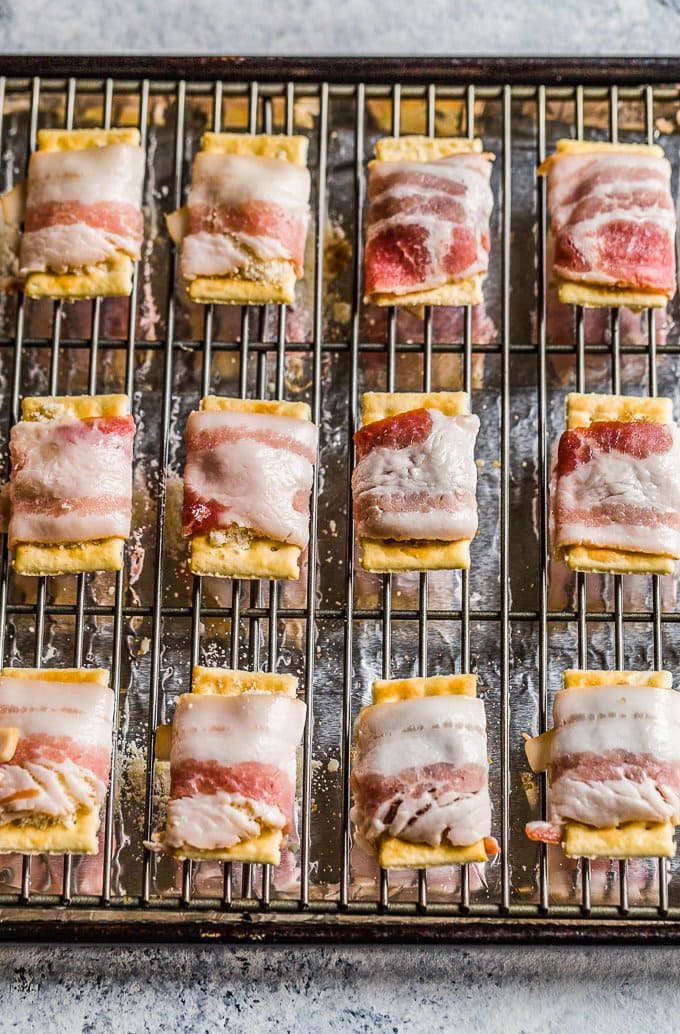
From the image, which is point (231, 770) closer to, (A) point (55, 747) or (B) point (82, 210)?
(A) point (55, 747)

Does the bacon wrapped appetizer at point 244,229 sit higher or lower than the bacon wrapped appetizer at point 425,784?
higher

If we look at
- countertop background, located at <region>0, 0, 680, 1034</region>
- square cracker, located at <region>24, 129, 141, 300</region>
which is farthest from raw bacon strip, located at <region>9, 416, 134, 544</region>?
countertop background, located at <region>0, 0, 680, 1034</region>

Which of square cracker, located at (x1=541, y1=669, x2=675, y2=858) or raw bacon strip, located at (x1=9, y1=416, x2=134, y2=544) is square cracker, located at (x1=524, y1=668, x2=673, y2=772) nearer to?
square cracker, located at (x1=541, y1=669, x2=675, y2=858)

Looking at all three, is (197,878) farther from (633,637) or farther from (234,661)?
(633,637)

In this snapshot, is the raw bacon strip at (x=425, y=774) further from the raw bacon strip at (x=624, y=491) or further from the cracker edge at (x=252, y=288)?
the cracker edge at (x=252, y=288)

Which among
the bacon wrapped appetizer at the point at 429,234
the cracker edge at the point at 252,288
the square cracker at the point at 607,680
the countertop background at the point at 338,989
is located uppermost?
the bacon wrapped appetizer at the point at 429,234

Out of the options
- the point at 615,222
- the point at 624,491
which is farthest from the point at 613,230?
the point at 624,491

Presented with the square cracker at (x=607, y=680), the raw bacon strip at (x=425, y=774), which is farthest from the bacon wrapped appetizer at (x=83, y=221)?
the square cracker at (x=607, y=680)

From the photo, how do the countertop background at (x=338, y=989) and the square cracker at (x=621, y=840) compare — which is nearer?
the square cracker at (x=621, y=840)
